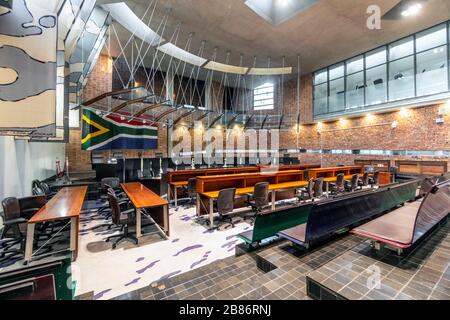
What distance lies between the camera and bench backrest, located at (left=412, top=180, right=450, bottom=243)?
6.00 feet

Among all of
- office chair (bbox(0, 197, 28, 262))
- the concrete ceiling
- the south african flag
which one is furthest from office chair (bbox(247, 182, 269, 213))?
the concrete ceiling

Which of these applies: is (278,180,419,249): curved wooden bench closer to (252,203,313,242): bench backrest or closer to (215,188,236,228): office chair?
(252,203,313,242): bench backrest

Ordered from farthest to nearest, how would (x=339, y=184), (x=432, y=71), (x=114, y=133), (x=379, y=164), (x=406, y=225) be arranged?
(x=379, y=164), (x=114, y=133), (x=432, y=71), (x=339, y=184), (x=406, y=225)

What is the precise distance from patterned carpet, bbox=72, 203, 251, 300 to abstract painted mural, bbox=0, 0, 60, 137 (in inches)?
79.5

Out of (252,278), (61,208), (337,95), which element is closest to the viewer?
(252,278)

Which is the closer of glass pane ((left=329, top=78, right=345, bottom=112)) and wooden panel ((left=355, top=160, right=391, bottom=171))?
wooden panel ((left=355, top=160, right=391, bottom=171))

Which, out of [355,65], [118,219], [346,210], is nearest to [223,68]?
[355,65]

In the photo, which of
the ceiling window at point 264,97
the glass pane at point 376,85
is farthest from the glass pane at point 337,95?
the ceiling window at point 264,97

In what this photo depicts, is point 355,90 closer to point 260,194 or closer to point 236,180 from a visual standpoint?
point 236,180

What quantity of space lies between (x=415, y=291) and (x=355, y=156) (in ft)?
31.3

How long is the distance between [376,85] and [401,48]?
1.52 metres

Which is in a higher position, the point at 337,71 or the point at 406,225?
the point at 337,71

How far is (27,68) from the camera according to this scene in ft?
8.64

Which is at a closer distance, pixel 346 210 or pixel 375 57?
pixel 346 210
